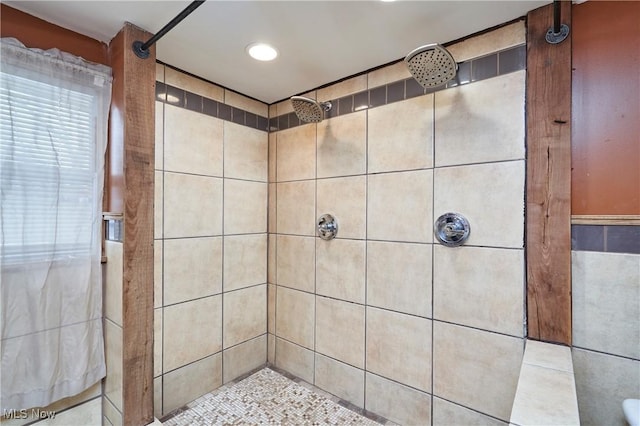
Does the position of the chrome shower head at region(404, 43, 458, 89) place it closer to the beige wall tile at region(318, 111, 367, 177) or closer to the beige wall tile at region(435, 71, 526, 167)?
the beige wall tile at region(435, 71, 526, 167)

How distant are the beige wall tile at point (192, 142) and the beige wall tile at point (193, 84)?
12 centimetres

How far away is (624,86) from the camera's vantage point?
3.20 feet

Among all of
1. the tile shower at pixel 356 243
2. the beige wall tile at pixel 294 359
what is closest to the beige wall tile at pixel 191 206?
the tile shower at pixel 356 243

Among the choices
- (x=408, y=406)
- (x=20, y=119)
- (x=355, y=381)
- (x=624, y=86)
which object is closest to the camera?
(x=624, y=86)

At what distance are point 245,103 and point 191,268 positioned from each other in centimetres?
101

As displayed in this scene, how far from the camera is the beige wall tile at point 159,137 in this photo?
4.77 ft

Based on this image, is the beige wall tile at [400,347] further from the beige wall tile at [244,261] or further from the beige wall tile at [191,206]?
the beige wall tile at [191,206]

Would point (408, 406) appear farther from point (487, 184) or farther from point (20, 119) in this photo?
point (20, 119)

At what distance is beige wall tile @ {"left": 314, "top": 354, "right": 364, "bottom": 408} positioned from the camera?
1.57 meters

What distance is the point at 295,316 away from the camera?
1843 millimetres

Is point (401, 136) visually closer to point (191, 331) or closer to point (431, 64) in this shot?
point (431, 64)

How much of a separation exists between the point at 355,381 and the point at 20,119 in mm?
1800

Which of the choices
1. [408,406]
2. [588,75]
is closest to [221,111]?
[588,75]

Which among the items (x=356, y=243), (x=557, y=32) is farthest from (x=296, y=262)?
(x=557, y=32)
